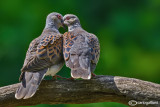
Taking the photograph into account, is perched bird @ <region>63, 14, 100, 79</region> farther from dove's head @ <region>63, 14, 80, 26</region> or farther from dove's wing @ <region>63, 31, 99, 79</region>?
dove's head @ <region>63, 14, 80, 26</region>

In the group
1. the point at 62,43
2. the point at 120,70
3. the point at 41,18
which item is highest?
the point at 62,43

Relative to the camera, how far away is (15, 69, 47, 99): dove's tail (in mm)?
5238

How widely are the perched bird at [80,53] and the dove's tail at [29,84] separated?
362mm

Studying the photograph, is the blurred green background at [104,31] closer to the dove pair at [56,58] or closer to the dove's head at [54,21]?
the dove's head at [54,21]

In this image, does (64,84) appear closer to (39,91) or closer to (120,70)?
(39,91)

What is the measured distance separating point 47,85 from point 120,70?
517 centimetres

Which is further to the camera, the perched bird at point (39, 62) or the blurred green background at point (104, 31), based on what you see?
the blurred green background at point (104, 31)

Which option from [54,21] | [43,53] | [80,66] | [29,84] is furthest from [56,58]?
[54,21]

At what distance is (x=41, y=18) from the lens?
10.5m

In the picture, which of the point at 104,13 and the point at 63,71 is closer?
the point at 63,71

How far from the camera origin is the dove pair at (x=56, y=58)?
533cm

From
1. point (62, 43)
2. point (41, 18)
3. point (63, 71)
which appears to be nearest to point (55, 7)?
point (41, 18)

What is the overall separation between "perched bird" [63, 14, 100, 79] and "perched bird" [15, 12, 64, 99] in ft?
0.38

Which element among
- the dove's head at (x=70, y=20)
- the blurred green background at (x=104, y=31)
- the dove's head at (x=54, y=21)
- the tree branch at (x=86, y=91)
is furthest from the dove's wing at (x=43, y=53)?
the blurred green background at (x=104, y=31)
